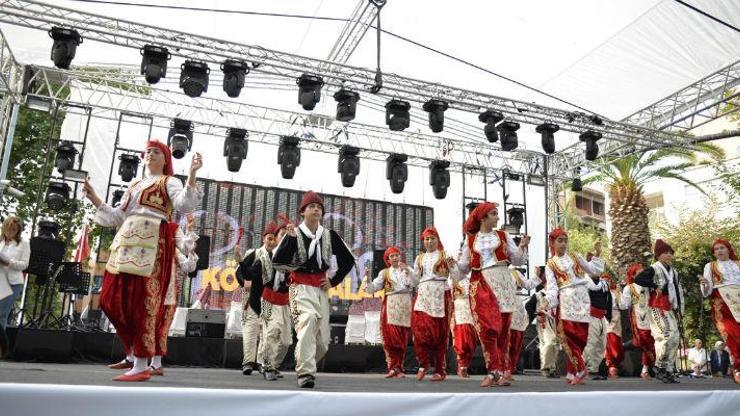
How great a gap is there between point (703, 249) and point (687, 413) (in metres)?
16.9

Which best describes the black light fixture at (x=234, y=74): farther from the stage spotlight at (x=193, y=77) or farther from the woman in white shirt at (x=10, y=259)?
the woman in white shirt at (x=10, y=259)

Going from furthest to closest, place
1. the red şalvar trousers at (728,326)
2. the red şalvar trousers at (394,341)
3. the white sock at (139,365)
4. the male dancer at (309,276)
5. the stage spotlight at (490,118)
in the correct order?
the stage spotlight at (490,118)
the red şalvar trousers at (394,341)
the red şalvar trousers at (728,326)
the male dancer at (309,276)
the white sock at (139,365)

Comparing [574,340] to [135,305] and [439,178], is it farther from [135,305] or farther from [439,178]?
[439,178]

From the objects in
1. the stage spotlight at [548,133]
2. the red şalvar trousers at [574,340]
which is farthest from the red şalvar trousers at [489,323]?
the stage spotlight at [548,133]

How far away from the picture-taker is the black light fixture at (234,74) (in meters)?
9.22

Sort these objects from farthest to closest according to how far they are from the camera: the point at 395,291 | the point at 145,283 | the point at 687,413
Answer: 1. the point at 395,291
2. the point at 145,283
3. the point at 687,413

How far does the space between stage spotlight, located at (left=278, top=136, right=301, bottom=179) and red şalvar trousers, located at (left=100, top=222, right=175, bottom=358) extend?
7.74 meters

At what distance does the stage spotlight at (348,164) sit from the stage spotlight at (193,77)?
342 cm

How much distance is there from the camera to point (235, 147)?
1127cm

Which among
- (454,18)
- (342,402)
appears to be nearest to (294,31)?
(454,18)

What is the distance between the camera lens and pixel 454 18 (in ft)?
28.9

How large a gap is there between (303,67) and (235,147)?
2.45 metres

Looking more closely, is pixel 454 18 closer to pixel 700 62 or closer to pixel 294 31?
pixel 294 31

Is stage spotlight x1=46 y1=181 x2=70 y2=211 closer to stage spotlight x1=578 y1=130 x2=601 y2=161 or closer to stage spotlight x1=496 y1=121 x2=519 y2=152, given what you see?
stage spotlight x1=496 y1=121 x2=519 y2=152
